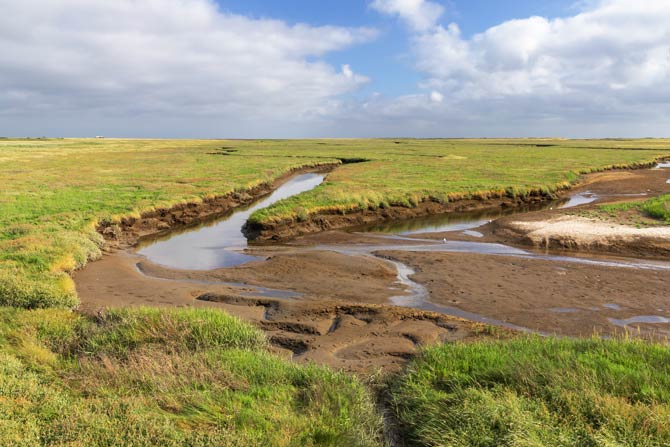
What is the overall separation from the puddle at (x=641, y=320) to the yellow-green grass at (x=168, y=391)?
327 inches

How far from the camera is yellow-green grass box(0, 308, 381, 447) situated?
20.5 ft

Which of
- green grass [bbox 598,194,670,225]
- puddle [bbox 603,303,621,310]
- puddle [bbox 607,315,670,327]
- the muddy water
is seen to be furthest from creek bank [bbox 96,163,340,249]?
green grass [bbox 598,194,670,225]

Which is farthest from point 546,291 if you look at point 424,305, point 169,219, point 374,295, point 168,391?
point 169,219

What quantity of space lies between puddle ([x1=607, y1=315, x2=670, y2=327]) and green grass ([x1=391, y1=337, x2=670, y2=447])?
431cm

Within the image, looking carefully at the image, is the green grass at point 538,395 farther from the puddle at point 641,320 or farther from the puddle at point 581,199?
the puddle at point 581,199

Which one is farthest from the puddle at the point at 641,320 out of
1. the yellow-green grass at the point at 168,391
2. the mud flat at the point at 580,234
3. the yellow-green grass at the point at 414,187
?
the yellow-green grass at the point at 414,187

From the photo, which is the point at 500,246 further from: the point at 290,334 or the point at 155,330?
the point at 155,330

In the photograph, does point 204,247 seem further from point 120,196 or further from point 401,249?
point 120,196

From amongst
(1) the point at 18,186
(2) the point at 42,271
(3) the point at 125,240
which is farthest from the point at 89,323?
(1) the point at 18,186

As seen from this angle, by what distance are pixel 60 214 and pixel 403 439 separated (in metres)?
24.7

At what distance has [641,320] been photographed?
1267cm

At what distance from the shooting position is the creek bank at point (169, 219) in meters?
24.8

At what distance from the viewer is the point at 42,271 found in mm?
15766

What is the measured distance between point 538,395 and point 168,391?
225 inches
